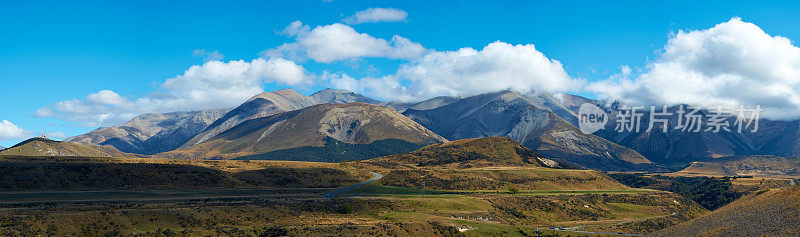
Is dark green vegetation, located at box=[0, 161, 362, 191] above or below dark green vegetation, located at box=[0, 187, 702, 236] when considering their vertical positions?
above

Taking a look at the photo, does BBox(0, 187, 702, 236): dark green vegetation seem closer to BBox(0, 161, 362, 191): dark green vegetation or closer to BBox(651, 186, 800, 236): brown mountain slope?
BBox(0, 161, 362, 191): dark green vegetation

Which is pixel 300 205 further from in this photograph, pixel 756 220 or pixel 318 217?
pixel 756 220

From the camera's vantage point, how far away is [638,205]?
562ft

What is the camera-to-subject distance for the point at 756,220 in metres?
72.3

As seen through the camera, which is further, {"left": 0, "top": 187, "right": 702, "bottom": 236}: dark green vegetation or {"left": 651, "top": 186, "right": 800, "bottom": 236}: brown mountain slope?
{"left": 0, "top": 187, "right": 702, "bottom": 236}: dark green vegetation

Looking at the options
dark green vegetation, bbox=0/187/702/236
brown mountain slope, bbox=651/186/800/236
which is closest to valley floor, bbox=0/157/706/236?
Result: dark green vegetation, bbox=0/187/702/236

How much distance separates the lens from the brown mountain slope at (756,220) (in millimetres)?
66887

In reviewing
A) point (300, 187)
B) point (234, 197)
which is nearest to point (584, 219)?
point (300, 187)

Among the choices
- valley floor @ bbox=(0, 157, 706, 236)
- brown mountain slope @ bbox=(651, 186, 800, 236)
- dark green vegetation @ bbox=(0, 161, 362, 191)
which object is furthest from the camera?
dark green vegetation @ bbox=(0, 161, 362, 191)

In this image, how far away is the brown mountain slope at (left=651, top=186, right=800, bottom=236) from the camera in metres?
66.9

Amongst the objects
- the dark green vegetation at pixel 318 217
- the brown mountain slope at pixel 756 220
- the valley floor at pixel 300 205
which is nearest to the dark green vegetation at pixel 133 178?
the valley floor at pixel 300 205

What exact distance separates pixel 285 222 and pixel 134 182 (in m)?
67.9

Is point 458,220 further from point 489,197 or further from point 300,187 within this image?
point 300,187

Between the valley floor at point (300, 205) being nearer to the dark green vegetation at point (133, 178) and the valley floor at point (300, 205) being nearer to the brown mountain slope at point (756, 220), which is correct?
the dark green vegetation at point (133, 178)
